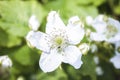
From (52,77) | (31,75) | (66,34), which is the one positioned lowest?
(31,75)

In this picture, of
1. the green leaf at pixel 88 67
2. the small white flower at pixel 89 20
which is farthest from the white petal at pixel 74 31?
the small white flower at pixel 89 20

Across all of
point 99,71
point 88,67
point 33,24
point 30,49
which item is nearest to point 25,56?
point 30,49

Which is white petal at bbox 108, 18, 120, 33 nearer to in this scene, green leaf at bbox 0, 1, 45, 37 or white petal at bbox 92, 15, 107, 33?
white petal at bbox 92, 15, 107, 33

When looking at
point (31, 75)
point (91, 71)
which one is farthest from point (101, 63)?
point (31, 75)

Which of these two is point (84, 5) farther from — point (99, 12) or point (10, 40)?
point (10, 40)

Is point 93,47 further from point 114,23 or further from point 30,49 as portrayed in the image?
point 30,49
